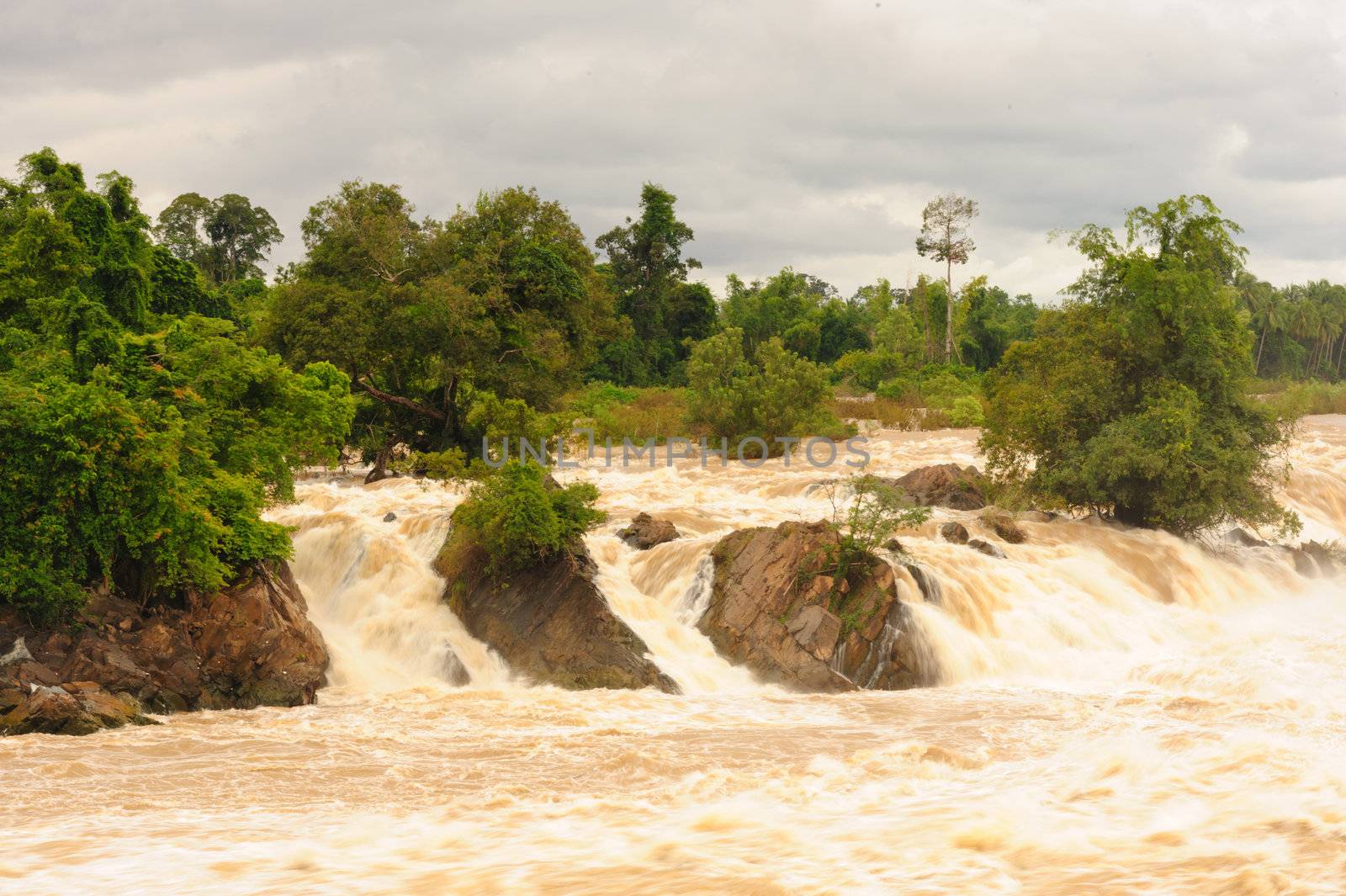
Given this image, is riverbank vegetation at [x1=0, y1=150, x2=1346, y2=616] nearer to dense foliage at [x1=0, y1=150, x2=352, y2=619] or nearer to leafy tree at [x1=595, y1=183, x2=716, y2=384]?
dense foliage at [x1=0, y1=150, x2=352, y2=619]

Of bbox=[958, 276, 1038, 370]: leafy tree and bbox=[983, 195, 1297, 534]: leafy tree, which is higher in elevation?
bbox=[958, 276, 1038, 370]: leafy tree

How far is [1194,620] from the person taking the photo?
1686 cm

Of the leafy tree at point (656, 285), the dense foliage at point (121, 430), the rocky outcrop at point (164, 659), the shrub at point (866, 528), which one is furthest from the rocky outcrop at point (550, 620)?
the leafy tree at point (656, 285)

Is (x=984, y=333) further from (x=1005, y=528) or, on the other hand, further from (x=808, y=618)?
(x=808, y=618)

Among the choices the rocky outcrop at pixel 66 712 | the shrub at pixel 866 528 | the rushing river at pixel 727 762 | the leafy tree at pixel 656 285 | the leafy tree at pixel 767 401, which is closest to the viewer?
the rushing river at pixel 727 762

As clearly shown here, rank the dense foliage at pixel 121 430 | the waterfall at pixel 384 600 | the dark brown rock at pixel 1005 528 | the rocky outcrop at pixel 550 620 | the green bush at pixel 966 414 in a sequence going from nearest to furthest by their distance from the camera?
the dense foliage at pixel 121 430 < the rocky outcrop at pixel 550 620 < the waterfall at pixel 384 600 < the dark brown rock at pixel 1005 528 < the green bush at pixel 966 414

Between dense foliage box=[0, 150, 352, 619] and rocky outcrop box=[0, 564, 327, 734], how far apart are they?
302 millimetres

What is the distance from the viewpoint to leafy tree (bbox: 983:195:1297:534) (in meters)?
19.1

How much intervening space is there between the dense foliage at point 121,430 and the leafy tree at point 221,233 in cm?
4034

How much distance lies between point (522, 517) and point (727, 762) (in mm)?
5273

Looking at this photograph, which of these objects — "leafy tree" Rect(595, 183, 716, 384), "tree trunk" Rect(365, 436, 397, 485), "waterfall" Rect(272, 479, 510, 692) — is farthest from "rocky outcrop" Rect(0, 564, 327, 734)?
"leafy tree" Rect(595, 183, 716, 384)

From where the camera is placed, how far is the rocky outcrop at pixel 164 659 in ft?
36.8

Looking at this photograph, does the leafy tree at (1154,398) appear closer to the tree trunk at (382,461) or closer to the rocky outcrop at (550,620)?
the rocky outcrop at (550,620)

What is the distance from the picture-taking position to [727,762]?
10383 millimetres
